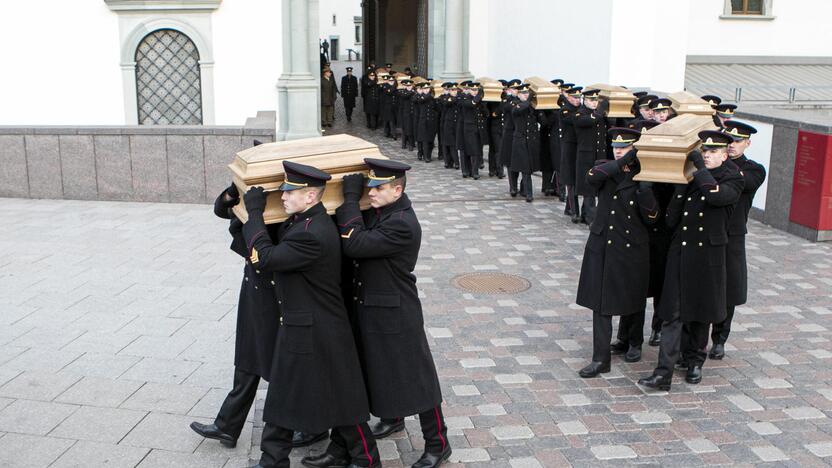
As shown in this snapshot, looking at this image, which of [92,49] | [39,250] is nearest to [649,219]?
[39,250]

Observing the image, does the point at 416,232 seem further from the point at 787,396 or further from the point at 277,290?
the point at 787,396

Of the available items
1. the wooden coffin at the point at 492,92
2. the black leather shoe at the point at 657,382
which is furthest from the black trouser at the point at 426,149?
the black leather shoe at the point at 657,382

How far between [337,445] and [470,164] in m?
11.3

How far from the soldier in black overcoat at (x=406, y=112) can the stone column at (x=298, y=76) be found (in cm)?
223

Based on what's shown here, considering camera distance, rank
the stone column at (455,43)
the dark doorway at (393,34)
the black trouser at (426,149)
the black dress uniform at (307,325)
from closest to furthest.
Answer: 1. the black dress uniform at (307,325)
2. the black trouser at (426,149)
3. the stone column at (455,43)
4. the dark doorway at (393,34)

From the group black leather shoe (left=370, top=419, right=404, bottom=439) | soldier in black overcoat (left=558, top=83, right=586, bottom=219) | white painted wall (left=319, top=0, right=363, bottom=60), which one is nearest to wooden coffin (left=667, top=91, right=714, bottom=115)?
soldier in black overcoat (left=558, top=83, right=586, bottom=219)

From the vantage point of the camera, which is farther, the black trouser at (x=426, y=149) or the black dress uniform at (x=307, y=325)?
the black trouser at (x=426, y=149)

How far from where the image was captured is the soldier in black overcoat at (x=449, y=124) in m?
16.5

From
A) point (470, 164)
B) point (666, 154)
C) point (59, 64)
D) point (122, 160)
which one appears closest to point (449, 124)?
point (470, 164)

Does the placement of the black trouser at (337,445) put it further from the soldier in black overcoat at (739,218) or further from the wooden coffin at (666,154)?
the soldier in black overcoat at (739,218)

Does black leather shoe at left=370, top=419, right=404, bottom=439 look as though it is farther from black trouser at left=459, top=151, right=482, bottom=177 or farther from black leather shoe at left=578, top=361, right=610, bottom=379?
black trouser at left=459, top=151, right=482, bottom=177

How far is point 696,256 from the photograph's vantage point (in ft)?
20.5

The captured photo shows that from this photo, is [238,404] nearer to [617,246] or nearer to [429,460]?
[429,460]

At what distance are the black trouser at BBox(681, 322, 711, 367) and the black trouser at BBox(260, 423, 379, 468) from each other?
2.72 meters
